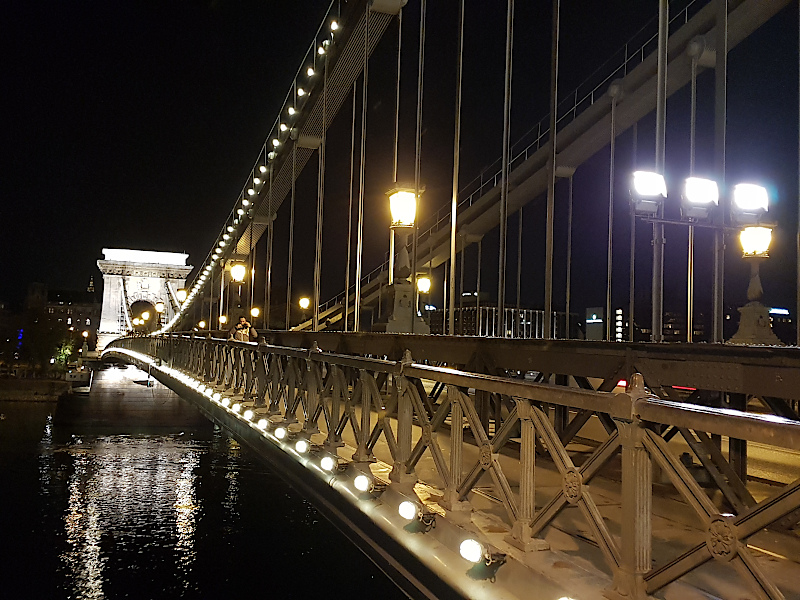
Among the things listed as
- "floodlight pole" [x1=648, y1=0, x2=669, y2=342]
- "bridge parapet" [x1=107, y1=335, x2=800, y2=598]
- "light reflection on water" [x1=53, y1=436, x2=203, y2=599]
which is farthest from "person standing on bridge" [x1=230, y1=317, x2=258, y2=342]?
"floodlight pole" [x1=648, y1=0, x2=669, y2=342]

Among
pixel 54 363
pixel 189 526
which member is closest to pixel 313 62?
pixel 189 526

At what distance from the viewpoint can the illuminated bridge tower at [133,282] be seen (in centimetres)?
8362

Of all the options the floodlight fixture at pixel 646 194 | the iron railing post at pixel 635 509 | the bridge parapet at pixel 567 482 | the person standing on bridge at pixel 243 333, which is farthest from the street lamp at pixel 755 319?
the iron railing post at pixel 635 509

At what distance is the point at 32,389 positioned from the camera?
179ft

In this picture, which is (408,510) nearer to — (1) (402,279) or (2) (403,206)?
(2) (403,206)

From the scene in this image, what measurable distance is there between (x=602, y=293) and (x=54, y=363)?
76.9 m

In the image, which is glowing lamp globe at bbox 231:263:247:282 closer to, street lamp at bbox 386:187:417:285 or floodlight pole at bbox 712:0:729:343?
street lamp at bbox 386:187:417:285

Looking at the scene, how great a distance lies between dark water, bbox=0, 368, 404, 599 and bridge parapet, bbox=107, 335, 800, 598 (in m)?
0.55

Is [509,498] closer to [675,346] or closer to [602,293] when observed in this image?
[675,346]

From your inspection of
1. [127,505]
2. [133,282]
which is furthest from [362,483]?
[133,282]

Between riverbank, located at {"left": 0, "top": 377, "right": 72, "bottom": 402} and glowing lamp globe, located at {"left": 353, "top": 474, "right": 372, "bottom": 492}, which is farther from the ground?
glowing lamp globe, located at {"left": 353, "top": 474, "right": 372, "bottom": 492}

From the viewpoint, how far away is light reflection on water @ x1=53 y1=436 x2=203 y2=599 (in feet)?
17.4

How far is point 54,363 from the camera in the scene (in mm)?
83062

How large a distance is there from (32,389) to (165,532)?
54.4 metres
